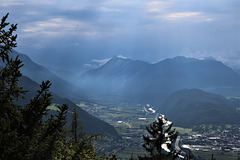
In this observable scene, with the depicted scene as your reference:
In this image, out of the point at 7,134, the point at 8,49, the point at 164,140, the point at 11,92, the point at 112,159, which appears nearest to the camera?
the point at 7,134

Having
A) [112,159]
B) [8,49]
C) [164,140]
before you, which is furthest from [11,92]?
[164,140]

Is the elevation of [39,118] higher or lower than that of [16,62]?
lower

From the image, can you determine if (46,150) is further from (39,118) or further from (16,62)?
(16,62)

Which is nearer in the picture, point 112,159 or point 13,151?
point 13,151

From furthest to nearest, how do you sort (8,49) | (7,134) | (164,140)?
(164,140) → (8,49) → (7,134)

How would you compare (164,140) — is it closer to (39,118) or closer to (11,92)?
(39,118)

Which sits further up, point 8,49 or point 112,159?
point 8,49

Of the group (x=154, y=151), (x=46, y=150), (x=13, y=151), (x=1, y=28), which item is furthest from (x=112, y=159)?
(x=1, y=28)

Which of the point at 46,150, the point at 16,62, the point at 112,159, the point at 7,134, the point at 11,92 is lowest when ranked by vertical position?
the point at 112,159

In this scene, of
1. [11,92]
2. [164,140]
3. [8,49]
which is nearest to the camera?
[11,92]
